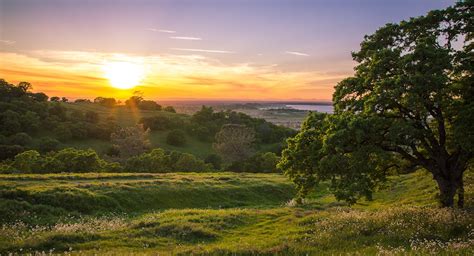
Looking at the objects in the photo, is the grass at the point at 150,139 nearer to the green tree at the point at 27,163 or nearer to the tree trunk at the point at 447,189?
the green tree at the point at 27,163

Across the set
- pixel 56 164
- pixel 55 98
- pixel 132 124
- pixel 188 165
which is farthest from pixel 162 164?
pixel 55 98


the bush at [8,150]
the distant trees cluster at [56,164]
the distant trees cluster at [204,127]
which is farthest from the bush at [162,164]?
the distant trees cluster at [204,127]

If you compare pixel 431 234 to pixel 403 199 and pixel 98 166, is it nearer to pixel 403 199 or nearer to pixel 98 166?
pixel 403 199

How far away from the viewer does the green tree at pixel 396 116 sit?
18266 mm

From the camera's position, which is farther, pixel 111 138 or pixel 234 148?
pixel 111 138

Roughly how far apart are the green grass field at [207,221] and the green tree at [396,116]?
2492 millimetres

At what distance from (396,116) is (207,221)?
1270cm

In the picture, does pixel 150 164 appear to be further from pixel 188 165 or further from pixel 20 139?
pixel 20 139

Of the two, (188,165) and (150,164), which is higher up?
(150,164)

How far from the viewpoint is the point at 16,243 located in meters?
17.3

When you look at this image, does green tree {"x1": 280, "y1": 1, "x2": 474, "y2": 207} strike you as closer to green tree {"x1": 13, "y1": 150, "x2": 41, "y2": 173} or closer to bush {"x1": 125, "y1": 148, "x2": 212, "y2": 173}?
green tree {"x1": 13, "y1": 150, "x2": 41, "y2": 173}

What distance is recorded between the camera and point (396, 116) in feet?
65.3

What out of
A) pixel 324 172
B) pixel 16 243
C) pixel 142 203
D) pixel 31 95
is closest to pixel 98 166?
pixel 142 203

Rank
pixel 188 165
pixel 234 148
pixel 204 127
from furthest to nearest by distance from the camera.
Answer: pixel 204 127, pixel 234 148, pixel 188 165
